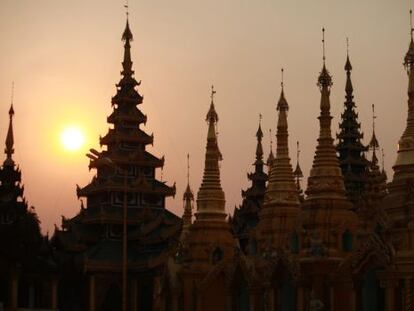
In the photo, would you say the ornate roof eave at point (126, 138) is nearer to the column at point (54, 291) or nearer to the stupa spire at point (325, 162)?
the column at point (54, 291)

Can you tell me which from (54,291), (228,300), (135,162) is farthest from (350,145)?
(228,300)

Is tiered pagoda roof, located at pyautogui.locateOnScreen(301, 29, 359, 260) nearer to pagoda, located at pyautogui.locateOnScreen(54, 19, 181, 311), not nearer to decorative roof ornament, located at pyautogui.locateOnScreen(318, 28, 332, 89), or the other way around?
decorative roof ornament, located at pyautogui.locateOnScreen(318, 28, 332, 89)

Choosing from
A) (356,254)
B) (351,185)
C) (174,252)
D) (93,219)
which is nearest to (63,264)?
(93,219)

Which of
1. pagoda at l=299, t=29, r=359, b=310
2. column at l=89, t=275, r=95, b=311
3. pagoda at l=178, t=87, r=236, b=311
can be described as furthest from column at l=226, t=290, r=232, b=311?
column at l=89, t=275, r=95, b=311

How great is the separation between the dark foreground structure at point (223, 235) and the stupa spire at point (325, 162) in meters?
0.05

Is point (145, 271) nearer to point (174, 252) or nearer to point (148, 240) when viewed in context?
point (148, 240)

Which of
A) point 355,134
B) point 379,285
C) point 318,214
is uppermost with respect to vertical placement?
point 355,134

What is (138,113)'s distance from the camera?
70.8m

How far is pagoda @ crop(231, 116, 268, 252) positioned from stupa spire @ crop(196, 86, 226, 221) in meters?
16.0

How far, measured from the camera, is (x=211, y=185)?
48.9 meters

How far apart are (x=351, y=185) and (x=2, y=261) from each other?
2140 cm

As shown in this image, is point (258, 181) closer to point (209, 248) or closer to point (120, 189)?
point (120, 189)

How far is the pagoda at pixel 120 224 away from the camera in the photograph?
62594mm

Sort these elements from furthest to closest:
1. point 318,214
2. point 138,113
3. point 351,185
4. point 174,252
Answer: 1. point 138,113
2. point 351,185
3. point 174,252
4. point 318,214
